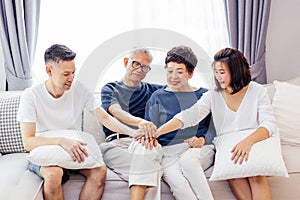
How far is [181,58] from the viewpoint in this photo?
189 centimetres

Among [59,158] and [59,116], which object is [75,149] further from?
[59,116]

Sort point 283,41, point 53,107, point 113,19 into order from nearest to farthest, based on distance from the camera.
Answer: point 53,107
point 113,19
point 283,41

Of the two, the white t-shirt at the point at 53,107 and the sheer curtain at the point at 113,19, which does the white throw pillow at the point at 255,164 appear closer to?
the white t-shirt at the point at 53,107

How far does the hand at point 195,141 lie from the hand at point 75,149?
48 centimetres

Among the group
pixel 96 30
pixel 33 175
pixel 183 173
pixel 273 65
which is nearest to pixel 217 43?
pixel 273 65

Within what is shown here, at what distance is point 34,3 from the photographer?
2693 millimetres

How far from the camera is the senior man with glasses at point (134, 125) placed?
74.4 inches

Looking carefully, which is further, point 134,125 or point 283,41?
point 283,41

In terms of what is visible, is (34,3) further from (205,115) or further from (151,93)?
(205,115)

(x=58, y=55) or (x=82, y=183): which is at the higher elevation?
(x=58, y=55)

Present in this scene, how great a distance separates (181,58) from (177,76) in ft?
0.27

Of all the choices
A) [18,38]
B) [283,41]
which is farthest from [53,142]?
[283,41]

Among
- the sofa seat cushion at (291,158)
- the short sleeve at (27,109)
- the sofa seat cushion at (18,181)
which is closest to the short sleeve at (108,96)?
the short sleeve at (27,109)

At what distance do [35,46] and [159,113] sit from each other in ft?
3.93
